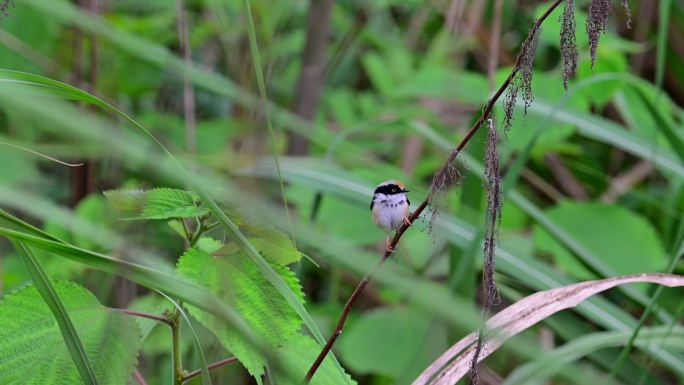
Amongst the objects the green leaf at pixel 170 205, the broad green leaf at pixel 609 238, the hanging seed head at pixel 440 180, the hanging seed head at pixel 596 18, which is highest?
the hanging seed head at pixel 596 18

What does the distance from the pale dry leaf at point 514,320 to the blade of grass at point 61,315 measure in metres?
0.38

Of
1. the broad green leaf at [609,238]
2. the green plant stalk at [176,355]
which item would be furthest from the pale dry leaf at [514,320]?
the broad green leaf at [609,238]

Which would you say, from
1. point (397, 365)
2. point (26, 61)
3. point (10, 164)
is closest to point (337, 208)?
point (397, 365)

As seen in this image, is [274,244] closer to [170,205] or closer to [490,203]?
[170,205]

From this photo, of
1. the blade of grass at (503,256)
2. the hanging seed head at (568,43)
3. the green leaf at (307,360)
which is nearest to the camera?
the hanging seed head at (568,43)

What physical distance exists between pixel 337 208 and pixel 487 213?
1824 millimetres

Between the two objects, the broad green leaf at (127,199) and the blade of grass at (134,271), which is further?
the broad green leaf at (127,199)

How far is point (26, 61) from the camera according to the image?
2826 mm

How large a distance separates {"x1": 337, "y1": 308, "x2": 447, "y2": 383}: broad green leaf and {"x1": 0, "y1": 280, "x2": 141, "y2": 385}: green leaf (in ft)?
5.04

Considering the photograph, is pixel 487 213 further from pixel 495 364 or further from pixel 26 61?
pixel 26 61

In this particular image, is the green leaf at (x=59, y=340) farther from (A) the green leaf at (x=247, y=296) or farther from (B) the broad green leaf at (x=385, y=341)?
(B) the broad green leaf at (x=385, y=341)

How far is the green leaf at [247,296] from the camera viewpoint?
843 mm

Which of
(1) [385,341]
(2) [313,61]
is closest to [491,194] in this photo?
(1) [385,341]

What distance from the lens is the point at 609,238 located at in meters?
2.46
